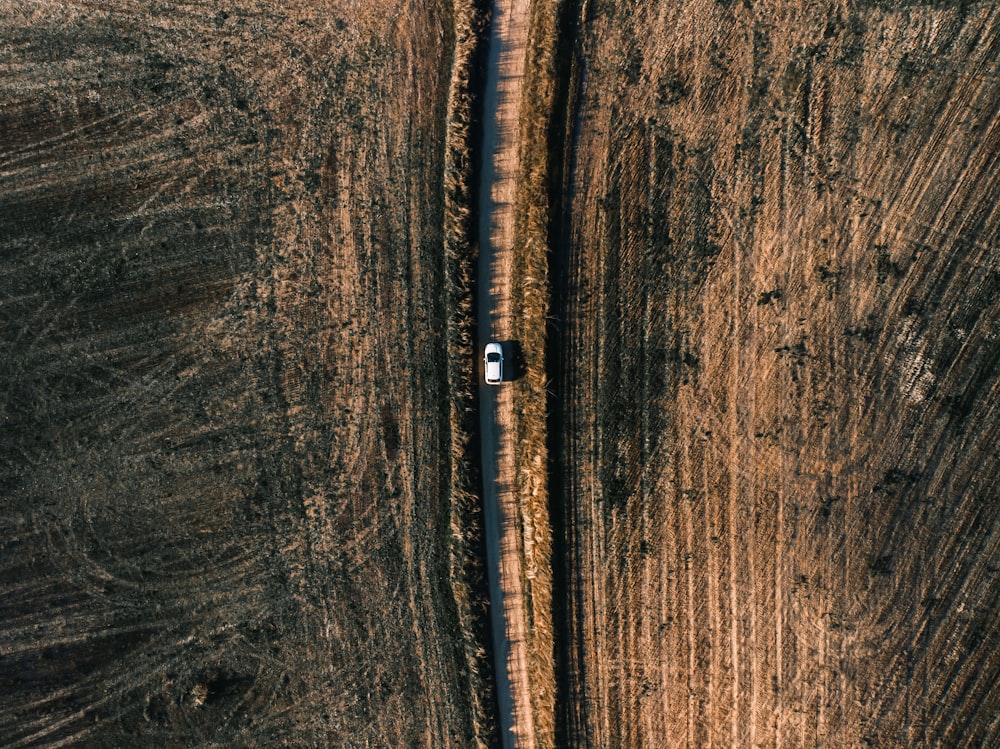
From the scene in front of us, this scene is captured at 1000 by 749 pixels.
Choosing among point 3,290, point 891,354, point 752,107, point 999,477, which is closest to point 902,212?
point 891,354

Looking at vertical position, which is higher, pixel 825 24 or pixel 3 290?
pixel 825 24

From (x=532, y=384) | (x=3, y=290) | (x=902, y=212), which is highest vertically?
(x=902, y=212)

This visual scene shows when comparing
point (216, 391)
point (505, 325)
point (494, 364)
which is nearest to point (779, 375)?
point (505, 325)

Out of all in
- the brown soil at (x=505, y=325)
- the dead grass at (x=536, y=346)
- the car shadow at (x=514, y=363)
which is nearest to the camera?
the dead grass at (x=536, y=346)

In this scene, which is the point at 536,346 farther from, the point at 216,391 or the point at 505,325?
the point at 216,391

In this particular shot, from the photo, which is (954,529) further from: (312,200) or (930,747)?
(312,200)

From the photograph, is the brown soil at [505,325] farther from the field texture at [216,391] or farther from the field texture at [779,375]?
the field texture at [216,391]

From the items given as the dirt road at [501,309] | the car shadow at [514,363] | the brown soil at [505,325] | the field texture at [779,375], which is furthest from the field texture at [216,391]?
the field texture at [779,375]
